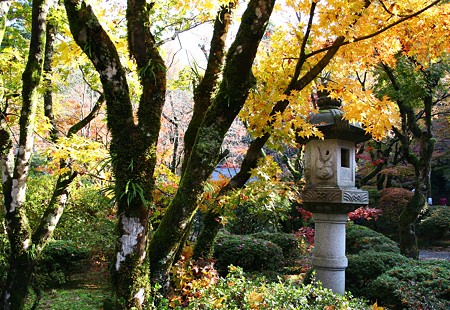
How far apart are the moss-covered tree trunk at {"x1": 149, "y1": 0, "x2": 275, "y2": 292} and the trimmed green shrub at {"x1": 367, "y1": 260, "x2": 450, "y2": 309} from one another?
3425 millimetres

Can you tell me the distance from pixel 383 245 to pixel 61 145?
23.6 ft

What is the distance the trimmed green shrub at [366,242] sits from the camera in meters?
8.34

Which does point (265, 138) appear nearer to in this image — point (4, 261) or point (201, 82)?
point (201, 82)

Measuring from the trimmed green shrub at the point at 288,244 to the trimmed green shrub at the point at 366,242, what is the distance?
1.19 m

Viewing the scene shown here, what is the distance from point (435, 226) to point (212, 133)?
45.4ft

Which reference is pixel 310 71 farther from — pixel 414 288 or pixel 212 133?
pixel 414 288

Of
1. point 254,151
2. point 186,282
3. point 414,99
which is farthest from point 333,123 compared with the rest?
point 414,99

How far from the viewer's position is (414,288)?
507 centimetres

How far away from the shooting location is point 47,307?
562 cm

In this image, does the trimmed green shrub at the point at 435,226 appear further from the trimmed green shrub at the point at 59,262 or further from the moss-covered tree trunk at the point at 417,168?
the trimmed green shrub at the point at 59,262

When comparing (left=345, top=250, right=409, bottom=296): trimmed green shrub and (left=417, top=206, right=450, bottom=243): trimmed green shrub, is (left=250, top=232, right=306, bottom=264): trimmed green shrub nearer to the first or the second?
(left=345, top=250, right=409, bottom=296): trimmed green shrub

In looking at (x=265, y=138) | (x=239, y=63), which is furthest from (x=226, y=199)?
(x=239, y=63)

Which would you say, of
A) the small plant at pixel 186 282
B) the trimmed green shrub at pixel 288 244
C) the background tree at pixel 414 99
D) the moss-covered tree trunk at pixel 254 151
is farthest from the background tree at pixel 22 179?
the background tree at pixel 414 99

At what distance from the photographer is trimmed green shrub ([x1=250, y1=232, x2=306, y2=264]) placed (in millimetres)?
9000
